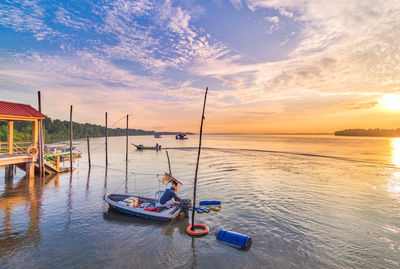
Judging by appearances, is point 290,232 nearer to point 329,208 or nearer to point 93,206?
point 329,208

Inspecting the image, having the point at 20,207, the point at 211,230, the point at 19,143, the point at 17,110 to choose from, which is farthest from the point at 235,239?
the point at 19,143

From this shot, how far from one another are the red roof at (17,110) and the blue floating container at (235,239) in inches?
928

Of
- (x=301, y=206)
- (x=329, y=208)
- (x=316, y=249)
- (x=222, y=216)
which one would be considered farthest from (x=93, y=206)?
(x=329, y=208)

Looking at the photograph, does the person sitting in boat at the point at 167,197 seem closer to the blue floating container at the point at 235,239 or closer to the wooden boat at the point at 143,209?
the wooden boat at the point at 143,209

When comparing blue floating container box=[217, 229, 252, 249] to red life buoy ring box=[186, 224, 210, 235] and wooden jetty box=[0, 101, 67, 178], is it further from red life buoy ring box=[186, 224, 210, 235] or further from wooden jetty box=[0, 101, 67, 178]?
wooden jetty box=[0, 101, 67, 178]

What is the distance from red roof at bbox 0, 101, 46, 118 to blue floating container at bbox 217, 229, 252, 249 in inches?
928

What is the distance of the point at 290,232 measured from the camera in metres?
12.9

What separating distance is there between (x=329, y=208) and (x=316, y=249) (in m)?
7.95

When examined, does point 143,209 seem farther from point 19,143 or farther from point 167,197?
point 19,143

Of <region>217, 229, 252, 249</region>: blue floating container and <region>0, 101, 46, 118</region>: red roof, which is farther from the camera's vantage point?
<region>0, 101, 46, 118</region>: red roof

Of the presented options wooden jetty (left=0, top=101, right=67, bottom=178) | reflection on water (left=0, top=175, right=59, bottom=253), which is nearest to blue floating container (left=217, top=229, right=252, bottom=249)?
reflection on water (left=0, top=175, right=59, bottom=253)

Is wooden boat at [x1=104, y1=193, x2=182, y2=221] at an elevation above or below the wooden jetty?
below

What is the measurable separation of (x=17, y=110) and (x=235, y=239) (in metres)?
26.0

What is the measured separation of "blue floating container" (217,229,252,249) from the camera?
1102cm
